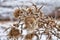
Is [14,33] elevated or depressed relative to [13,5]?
depressed

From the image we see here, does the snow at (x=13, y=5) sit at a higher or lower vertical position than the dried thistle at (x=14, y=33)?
higher

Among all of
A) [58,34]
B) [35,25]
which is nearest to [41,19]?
[35,25]

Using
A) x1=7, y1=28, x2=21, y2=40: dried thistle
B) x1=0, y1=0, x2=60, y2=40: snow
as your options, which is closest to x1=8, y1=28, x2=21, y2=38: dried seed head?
x1=7, y1=28, x2=21, y2=40: dried thistle

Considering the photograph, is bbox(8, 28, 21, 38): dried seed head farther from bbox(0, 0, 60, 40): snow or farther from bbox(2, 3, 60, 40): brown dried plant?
bbox(0, 0, 60, 40): snow

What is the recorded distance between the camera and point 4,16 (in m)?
1.38

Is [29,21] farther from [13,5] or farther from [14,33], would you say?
[13,5]

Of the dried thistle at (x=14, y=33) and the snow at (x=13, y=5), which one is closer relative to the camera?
the dried thistle at (x=14, y=33)

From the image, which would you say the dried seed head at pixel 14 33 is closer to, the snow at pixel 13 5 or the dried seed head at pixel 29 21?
the dried seed head at pixel 29 21

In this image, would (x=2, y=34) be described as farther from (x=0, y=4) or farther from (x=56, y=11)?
(x=56, y=11)

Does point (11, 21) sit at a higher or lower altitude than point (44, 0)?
lower

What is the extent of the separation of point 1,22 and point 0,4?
177 millimetres

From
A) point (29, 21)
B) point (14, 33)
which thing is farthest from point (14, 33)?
point (29, 21)

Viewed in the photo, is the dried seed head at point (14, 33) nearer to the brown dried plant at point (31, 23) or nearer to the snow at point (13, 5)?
the brown dried plant at point (31, 23)

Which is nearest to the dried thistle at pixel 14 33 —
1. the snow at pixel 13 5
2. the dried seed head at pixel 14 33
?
the dried seed head at pixel 14 33
